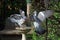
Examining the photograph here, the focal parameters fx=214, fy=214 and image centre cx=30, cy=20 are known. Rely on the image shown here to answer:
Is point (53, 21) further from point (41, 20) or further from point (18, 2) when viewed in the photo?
point (18, 2)

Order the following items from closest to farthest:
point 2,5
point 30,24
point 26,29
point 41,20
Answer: point 41,20, point 26,29, point 30,24, point 2,5

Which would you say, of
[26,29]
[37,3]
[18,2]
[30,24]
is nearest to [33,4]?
[37,3]

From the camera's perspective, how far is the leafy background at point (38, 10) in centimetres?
312

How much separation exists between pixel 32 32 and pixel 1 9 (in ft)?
5.13

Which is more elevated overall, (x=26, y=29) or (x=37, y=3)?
(x=37, y=3)

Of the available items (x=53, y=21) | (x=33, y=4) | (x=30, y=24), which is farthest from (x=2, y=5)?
(x=53, y=21)

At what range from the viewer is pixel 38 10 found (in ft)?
10.8

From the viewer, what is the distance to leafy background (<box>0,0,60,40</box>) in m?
3.12

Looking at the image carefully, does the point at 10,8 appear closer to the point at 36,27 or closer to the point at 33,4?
the point at 33,4

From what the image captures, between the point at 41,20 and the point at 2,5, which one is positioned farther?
the point at 2,5

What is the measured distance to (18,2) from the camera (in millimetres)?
4691

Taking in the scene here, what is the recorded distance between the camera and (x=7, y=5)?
470 centimetres

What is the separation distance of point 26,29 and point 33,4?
2.46 ft

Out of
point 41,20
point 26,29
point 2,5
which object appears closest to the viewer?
point 41,20
